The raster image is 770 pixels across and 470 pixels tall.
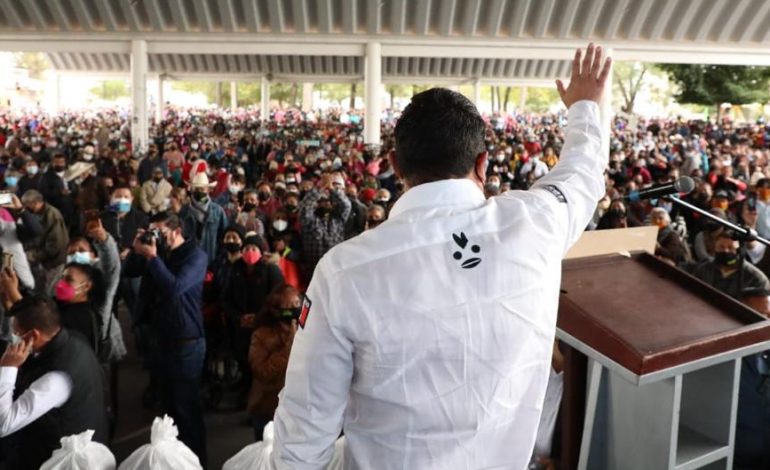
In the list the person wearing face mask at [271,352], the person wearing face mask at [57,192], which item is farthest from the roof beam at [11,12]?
the person wearing face mask at [271,352]

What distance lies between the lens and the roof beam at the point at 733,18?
1636 cm

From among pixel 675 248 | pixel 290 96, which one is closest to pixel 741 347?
pixel 675 248

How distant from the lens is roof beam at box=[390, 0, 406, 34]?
15.6 meters

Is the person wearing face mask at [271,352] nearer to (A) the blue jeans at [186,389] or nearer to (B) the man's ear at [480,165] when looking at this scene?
(A) the blue jeans at [186,389]

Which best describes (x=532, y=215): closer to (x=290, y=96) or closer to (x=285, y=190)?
(x=285, y=190)

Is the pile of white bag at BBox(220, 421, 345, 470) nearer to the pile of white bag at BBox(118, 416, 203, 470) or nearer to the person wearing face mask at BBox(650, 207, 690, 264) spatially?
the pile of white bag at BBox(118, 416, 203, 470)

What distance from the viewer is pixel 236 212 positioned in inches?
342

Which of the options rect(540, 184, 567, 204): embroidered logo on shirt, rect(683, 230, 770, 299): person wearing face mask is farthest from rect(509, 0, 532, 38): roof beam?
rect(540, 184, 567, 204): embroidered logo on shirt

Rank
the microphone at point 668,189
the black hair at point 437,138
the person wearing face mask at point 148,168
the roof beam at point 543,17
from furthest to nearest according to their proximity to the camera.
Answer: the roof beam at point 543,17
the person wearing face mask at point 148,168
the microphone at point 668,189
the black hair at point 437,138

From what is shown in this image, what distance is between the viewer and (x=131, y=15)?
1563 centimetres

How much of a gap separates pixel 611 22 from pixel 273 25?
788 cm

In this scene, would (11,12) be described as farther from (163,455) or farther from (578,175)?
(578,175)

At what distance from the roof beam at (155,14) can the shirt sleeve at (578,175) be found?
1540cm

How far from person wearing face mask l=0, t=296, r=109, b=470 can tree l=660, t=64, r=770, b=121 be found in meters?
35.0
